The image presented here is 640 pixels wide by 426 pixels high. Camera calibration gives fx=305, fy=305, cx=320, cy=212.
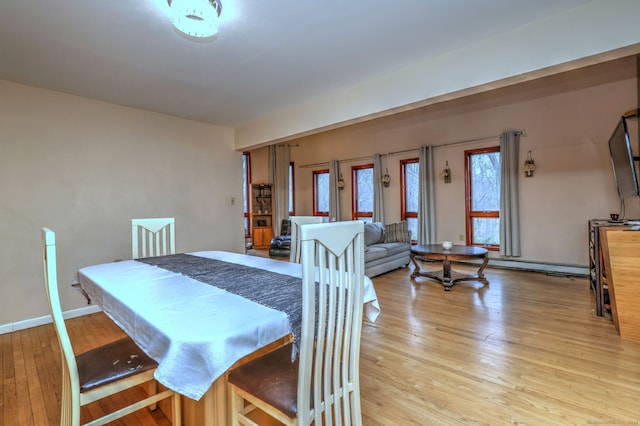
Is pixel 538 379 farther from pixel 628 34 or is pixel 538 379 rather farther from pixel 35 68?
pixel 35 68

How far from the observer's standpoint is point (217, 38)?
2281mm

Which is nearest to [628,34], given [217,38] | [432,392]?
[432,392]

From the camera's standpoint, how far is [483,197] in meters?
5.52

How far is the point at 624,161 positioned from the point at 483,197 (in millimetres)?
2365

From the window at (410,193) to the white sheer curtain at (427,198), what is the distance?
14.0 inches

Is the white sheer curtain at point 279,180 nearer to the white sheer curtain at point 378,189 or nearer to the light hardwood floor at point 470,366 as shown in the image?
the white sheer curtain at point 378,189

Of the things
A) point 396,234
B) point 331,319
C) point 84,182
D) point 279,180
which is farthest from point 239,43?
point 279,180

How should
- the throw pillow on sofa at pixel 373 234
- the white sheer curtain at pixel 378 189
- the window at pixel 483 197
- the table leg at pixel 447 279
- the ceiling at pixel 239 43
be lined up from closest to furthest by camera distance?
the ceiling at pixel 239 43, the table leg at pixel 447 279, the throw pillow on sofa at pixel 373 234, the window at pixel 483 197, the white sheer curtain at pixel 378 189

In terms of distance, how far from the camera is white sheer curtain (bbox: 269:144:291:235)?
8.04 m

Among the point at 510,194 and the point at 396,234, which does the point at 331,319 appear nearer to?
the point at 396,234

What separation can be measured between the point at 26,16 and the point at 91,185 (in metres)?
1.90

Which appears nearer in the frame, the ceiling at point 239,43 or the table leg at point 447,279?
the ceiling at point 239,43

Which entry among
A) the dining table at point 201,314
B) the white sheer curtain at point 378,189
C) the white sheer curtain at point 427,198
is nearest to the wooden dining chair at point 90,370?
the dining table at point 201,314

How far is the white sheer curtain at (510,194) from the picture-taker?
16.4 feet
